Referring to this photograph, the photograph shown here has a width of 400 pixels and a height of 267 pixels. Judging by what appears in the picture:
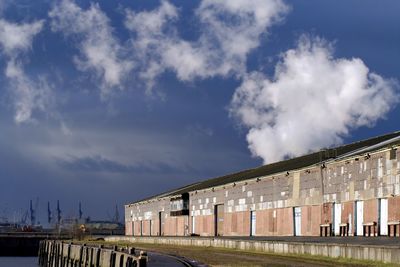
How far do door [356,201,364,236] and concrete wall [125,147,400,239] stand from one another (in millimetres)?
428

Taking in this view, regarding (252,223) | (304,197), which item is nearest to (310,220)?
(304,197)

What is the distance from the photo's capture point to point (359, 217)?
65.8 meters

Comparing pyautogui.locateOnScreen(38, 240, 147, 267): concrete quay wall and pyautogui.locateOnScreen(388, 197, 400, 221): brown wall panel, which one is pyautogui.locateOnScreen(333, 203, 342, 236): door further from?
pyautogui.locateOnScreen(38, 240, 147, 267): concrete quay wall

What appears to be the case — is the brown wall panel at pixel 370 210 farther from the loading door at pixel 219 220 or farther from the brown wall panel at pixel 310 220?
the loading door at pixel 219 220

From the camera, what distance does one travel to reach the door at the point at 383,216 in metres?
61.5

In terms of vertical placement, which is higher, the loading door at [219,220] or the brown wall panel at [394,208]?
the brown wall panel at [394,208]

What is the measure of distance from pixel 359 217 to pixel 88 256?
75.9 feet

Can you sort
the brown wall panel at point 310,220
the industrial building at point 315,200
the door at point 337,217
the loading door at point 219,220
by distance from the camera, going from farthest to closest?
1. the loading door at point 219,220
2. the brown wall panel at point 310,220
3. the door at point 337,217
4. the industrial building at point 315,200

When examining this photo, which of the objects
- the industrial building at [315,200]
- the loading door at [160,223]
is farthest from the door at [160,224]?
the industrial building at [315,200]

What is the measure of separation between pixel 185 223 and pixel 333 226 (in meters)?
45.5

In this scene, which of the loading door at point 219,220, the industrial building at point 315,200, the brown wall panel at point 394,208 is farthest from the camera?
the loading door at point 219,220

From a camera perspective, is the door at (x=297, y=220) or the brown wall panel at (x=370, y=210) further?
the door at (x=297, y=220)

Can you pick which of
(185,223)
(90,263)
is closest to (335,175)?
(90,263)

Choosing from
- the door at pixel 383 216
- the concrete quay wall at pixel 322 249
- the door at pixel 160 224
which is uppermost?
the door at pixel 383 216
